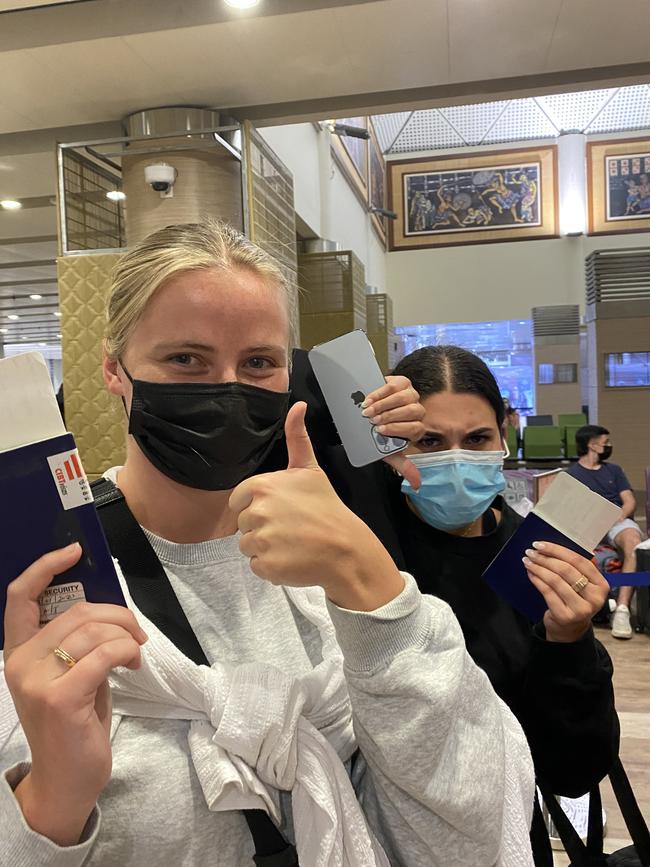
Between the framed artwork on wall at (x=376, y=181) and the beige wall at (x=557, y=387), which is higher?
the framed artwork on wall at (x=376, y=181)

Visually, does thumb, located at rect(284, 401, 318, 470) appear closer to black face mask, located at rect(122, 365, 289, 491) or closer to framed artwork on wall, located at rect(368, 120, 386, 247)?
black face mask, located at rect(122, 365, 289, 491)

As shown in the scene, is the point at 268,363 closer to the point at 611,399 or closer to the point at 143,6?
the point at 143,6

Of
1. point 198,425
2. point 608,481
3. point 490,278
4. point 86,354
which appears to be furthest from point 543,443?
point 490,278

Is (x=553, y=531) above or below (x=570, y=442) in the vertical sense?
above

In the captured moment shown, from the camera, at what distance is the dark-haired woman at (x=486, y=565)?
1.34 m

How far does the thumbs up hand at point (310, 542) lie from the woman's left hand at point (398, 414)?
67 cm

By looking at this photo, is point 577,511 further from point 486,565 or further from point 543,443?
point 543,443

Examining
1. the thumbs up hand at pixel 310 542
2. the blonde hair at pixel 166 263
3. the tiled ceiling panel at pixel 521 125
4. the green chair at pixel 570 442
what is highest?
the tiled ceiling panel at pixel 521 125

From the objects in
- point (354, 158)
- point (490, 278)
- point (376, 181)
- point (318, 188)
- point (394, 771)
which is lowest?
point (394, 771)

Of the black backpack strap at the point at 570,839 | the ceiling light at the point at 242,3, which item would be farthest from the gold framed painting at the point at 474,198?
the black backpack strap at the point at 570,839

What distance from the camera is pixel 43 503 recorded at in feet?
2.34

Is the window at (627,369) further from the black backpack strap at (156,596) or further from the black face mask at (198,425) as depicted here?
the black backpack strap at (156,596)

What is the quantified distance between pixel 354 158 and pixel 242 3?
940 cm

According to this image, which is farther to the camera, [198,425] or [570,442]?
[570,442]
